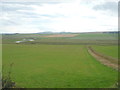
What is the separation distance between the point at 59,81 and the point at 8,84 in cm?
555

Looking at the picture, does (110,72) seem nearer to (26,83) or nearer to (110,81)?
(110,81)

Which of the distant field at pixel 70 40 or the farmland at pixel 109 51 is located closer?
the farmland at pixel 109 51

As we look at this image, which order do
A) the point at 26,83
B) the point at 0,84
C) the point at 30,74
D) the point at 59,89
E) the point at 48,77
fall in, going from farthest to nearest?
the point at 30,74 → the point at 48,77 → the point at 26,83 → the point at 59,89 → the point at 0,84

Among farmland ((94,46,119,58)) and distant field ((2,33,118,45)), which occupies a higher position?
farmland ((94,46,119,58))

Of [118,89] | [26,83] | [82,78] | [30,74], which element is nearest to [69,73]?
[82,78]

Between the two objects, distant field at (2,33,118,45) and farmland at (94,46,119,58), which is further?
distant field at (2,33,118,45)

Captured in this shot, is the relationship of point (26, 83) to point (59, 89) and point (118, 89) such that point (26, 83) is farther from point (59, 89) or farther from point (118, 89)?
point (118, 89)

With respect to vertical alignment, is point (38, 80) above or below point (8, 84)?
below

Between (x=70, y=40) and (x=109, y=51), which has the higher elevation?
(x=109, y=51)

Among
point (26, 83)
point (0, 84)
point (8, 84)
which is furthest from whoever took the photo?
point (26, 83)

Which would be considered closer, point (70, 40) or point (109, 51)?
point (109, 51)

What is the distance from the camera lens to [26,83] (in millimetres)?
12359

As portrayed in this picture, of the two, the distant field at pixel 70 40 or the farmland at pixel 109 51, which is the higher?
the farmland at pixel 109 51

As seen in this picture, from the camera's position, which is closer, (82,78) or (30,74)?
(82,78)
